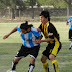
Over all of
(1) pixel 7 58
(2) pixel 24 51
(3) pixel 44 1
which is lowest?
(3) pixel 44 1

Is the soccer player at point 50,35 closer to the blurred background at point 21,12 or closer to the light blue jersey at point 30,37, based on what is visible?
the light blue jersey at point 30,37

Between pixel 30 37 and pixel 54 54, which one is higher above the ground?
pixel 30 37

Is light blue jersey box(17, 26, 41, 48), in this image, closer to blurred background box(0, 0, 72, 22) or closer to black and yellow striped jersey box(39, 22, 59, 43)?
black and yellow striped jersey box(39, 22, 59, 43)

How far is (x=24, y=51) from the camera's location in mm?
7906

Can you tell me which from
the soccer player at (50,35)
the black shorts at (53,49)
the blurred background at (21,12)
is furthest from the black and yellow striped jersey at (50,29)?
the blurred background at (21,12)

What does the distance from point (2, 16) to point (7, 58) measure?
42.6 metres

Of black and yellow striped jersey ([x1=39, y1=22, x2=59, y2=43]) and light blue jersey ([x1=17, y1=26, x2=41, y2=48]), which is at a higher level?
black and yellow striped jersey ([x1=39, y1=22, x2=59, y2=43])

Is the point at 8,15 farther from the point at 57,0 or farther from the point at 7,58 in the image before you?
the point at 7,58

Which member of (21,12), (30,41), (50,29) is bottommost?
(21,12)

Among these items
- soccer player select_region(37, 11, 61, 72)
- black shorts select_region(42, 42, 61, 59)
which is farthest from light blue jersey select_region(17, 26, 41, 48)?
black shorts select_region(42, 42, 61, 59)

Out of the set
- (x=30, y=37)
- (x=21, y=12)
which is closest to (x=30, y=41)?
(x=30, y=37)

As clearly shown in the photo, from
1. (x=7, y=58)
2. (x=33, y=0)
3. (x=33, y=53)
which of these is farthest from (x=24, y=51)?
(x=33, y=0)

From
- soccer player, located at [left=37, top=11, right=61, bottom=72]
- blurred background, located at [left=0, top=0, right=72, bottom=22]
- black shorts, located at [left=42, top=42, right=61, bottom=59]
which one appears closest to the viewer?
soccer player, located at [left=37, top=11, right=61, bottom=72]

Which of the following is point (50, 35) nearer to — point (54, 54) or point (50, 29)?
point (50, 29)
